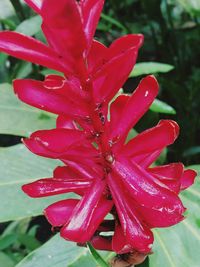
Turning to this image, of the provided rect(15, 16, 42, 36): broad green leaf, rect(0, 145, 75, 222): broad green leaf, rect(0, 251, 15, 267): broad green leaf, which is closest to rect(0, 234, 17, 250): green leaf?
rect(0, 251, 15, 267): broad green leaf

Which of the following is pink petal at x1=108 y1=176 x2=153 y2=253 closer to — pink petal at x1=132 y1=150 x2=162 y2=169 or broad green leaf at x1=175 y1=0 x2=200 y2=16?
pink petal at x1=132 y1=150 x2=162 y2=169

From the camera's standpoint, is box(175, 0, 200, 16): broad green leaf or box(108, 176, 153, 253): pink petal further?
box(175, 0, 200, 16): broad green leaf

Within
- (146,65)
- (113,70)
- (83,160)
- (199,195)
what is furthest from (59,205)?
(146,65)

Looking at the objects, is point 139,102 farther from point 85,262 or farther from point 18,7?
point 18,7

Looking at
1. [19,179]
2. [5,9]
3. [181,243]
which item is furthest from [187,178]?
[5,9]

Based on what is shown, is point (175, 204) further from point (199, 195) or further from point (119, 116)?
point (199, 195)

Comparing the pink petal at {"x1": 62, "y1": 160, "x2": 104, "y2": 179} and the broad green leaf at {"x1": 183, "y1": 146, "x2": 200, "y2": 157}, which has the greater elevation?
the pink petal at {"x1": 62, "y1": 160, "x2": 104, "y2": 179}

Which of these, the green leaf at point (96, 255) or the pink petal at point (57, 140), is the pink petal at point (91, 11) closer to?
the pink petal at point (57, 140)
